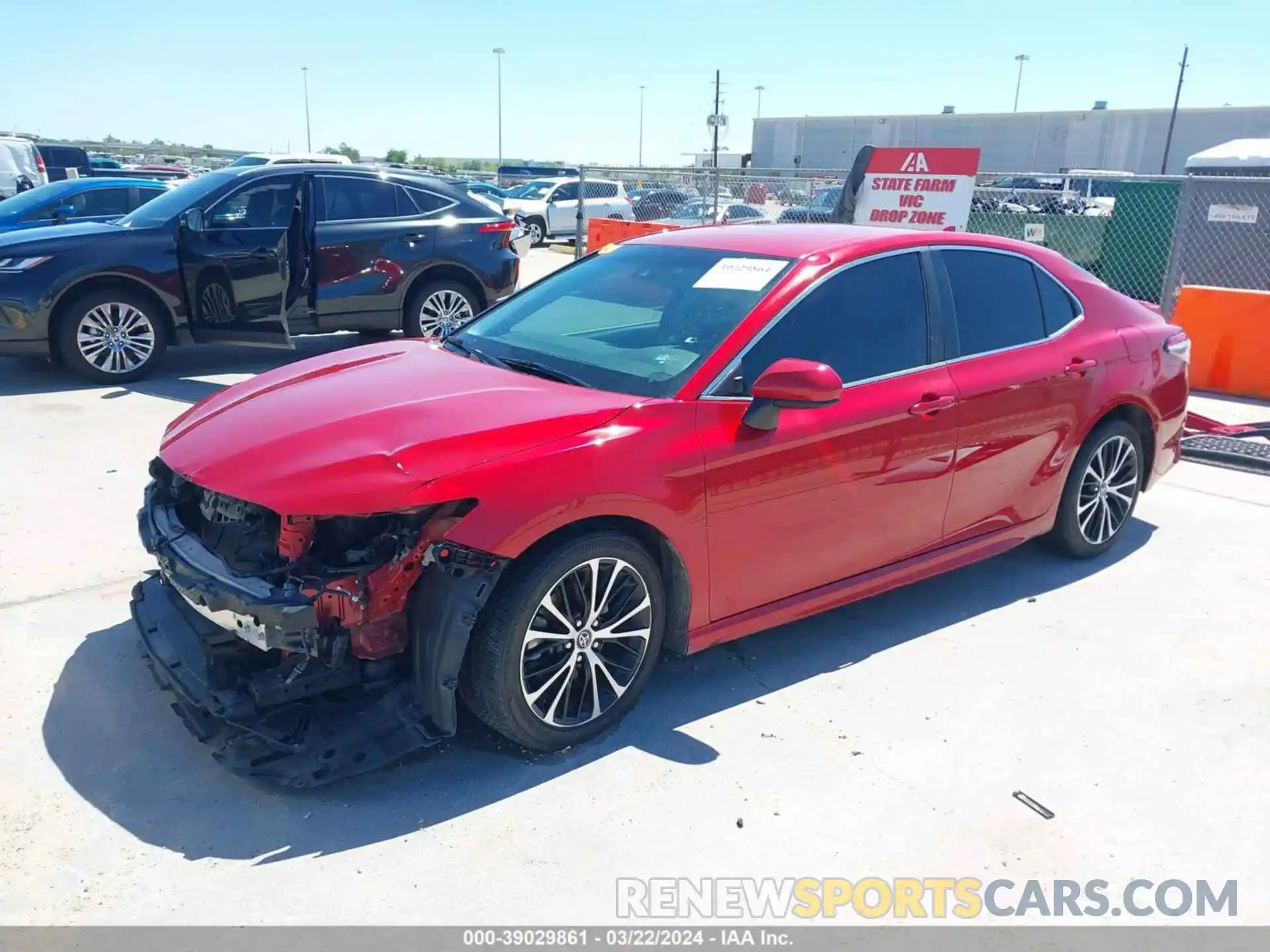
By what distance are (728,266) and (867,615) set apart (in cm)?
172

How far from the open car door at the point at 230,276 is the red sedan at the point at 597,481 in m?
4.45

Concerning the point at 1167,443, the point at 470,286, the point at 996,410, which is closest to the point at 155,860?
the point at 996,410

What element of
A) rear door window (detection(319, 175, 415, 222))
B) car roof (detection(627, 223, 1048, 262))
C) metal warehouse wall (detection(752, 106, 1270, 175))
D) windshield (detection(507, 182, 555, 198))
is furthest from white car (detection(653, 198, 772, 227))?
metal warehouse wall (detection(752, 106, 1270, 175))

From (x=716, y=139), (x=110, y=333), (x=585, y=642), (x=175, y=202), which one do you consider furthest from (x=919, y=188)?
(x=716, y=139)

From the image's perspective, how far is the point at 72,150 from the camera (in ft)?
91.0

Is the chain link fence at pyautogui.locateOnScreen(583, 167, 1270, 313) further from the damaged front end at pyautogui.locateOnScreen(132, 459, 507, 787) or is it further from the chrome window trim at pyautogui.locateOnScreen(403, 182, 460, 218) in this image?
the damaged front end at pyautogui.locateOnScreen(132, 459, 507, 787)

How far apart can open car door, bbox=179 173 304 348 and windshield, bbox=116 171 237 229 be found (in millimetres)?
168

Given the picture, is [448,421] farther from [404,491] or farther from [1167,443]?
[1167,443]

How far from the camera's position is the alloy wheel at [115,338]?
320 inches

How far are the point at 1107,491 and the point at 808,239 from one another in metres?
2.23

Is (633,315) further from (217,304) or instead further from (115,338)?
(115,338)

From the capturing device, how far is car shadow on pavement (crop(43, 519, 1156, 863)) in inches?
117

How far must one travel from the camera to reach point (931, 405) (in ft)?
13.4

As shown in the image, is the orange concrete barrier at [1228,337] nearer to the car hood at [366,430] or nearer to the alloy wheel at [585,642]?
the car hood at [366,430]
